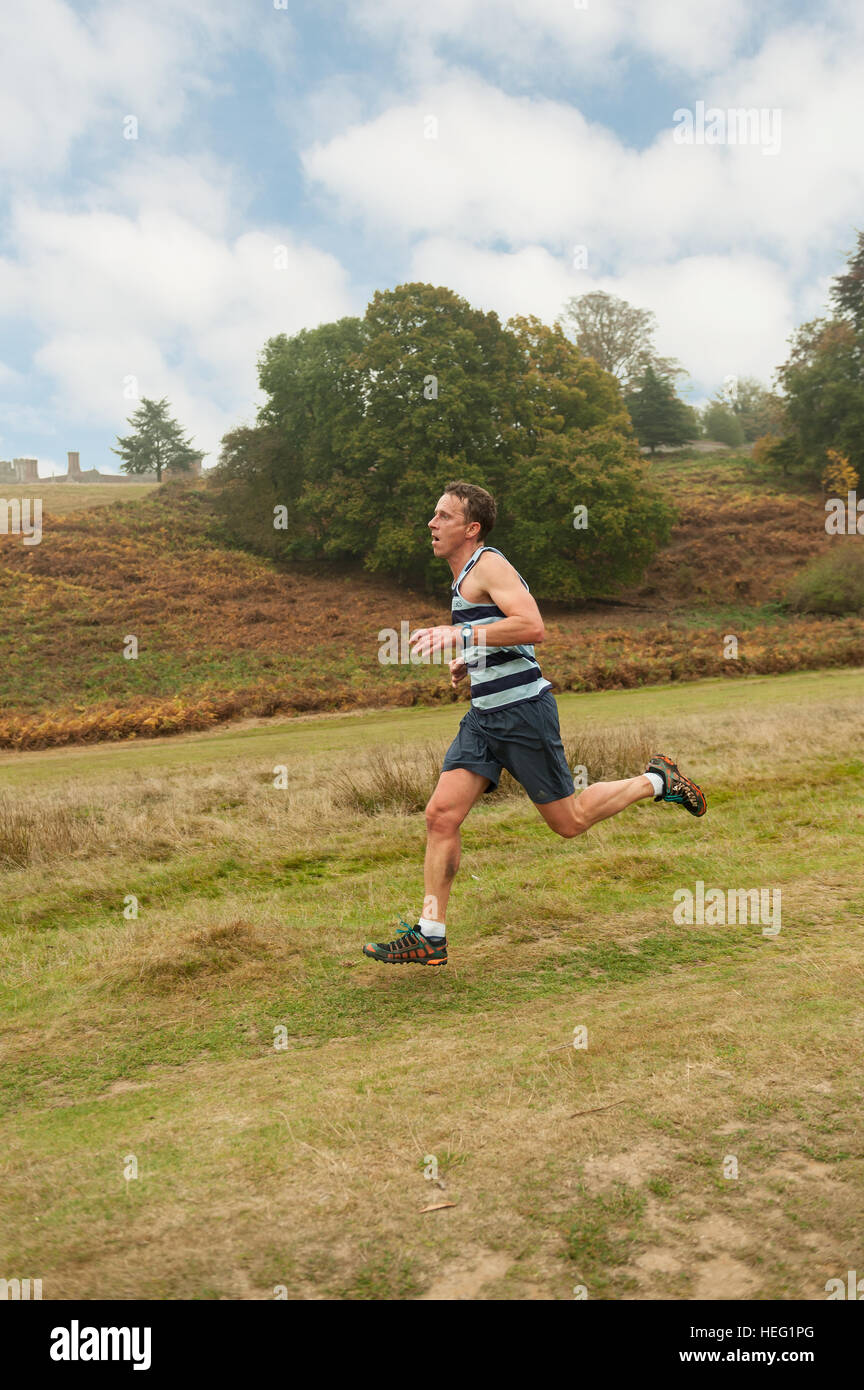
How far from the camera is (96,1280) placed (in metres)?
3.07

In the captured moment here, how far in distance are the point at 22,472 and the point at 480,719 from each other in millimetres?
89123

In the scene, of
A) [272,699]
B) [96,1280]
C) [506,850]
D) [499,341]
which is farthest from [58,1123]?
[499,341]

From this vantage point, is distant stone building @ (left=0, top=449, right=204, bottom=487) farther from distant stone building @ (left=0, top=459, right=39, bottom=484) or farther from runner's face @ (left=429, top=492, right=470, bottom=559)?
runner's face @ (left=429, top=492, right=470, bottom=559)

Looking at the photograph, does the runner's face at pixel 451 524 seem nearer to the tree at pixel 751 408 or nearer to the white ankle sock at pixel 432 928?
the white ankle sock at pixel 432 928

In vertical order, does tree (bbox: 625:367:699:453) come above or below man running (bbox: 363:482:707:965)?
above

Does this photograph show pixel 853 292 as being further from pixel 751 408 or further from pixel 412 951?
pixel 412 951

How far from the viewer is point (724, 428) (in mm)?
90438

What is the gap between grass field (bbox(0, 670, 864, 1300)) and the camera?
124 inches

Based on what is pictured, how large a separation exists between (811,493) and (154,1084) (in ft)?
220

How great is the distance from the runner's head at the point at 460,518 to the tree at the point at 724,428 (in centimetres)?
8930

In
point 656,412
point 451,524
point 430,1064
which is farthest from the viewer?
point 656,412

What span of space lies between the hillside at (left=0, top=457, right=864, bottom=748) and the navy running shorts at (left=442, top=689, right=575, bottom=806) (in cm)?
2120

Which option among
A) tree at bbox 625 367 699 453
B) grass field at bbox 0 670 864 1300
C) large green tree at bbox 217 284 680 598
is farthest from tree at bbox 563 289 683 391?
grass field at bbox 0 670 864 1300

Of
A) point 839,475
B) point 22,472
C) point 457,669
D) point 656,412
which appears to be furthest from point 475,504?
point 22,472
